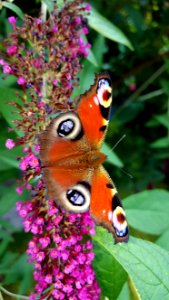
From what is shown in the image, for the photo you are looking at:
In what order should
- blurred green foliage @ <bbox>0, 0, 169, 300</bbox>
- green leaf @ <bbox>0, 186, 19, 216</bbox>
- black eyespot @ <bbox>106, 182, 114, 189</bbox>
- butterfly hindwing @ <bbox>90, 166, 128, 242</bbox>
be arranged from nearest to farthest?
butterfly hindwing @ <bbox>90, 166, 128, 242</bbox> → black eyespot @ <bbox>106, 182, 114, 189</bbox> → blurred green foliage @ <bbox>0, 0, 169, 300</bbox> → green leaf @ <bbox>0, 186, 19, 216</bbox>

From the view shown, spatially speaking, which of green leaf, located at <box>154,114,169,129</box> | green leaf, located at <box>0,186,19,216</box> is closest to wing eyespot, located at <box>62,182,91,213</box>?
green leaf, located at <box>0,186,19,216</box>

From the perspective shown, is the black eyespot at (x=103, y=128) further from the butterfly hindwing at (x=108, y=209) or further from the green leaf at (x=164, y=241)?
the green leaf at (x=164, y=241)

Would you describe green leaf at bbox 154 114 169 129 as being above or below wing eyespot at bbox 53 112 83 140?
above

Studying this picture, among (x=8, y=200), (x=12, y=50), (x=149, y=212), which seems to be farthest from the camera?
(x=8, y=200)

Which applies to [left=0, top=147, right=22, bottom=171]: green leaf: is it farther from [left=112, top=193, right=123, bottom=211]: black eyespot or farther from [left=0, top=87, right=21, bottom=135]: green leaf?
[left=112, top=193, right=123, bottom=211]: black eyespot

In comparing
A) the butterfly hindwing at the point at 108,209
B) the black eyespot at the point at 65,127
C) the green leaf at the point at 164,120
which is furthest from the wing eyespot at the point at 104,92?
the green leaf at the point at 164,120

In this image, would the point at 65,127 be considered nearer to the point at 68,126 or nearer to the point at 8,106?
the point at 68,126

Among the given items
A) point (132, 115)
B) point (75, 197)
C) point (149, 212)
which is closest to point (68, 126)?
point (75, 197)

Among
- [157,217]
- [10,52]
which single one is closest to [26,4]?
[10,52]
